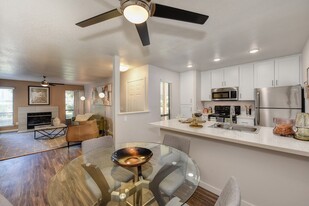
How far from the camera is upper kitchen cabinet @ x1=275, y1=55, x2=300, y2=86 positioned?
3133 millimetres

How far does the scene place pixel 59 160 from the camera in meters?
3.39

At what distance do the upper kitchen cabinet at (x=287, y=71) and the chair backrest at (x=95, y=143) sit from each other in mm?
4058

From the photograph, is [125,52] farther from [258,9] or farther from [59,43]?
[258,9]

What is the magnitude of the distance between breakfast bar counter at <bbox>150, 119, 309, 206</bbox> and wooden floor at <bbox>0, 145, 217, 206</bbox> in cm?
36

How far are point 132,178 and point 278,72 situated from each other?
13.2 feet

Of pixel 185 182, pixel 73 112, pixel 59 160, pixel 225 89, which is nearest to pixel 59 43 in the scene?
pixel 59 160

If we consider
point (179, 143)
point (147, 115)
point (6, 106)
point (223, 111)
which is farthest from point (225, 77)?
point (6, 106)

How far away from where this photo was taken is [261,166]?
168 centimetres

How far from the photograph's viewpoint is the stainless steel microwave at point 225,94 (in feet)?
13.5

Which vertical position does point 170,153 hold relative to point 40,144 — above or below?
above

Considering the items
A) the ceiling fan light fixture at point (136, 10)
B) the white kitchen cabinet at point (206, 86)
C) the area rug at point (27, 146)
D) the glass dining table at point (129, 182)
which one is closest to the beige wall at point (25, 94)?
the area rug at point (27, 146)

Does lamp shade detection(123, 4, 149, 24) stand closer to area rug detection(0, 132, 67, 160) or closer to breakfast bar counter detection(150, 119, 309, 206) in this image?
breakfast bar counter detection(150, 119, 309, 206)

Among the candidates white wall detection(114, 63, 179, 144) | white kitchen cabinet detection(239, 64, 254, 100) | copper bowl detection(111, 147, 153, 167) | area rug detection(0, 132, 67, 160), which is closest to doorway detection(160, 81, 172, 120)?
white wall detection(114, 63, 179, 144)

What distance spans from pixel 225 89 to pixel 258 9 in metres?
2.92
